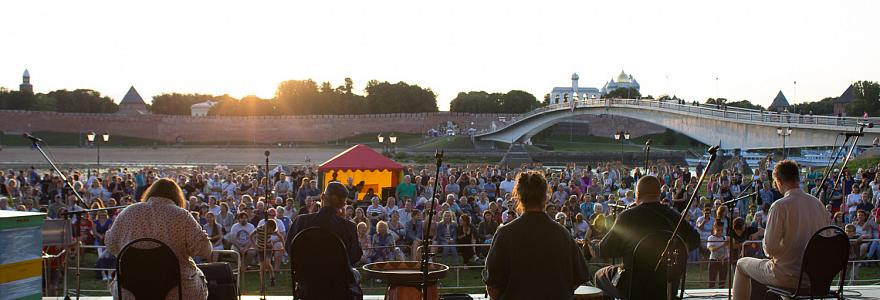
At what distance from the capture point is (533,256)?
446cm

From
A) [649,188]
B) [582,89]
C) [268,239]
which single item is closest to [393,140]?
[268,239]

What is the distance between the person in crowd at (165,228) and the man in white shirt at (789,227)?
13.0 ft

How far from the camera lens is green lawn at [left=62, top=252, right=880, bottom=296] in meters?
9.91

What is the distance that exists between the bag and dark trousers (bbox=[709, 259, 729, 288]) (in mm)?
6222

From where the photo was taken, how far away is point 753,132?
40.7 meters

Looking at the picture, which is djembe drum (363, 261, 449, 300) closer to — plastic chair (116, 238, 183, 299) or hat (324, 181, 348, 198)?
hat (324, 181, 348, 198)

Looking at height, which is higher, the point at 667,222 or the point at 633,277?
the point at 667,222

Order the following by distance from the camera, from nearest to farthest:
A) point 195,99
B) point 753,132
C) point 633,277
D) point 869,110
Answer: point 633,277
point 753,132
point 869,110
point 195,99

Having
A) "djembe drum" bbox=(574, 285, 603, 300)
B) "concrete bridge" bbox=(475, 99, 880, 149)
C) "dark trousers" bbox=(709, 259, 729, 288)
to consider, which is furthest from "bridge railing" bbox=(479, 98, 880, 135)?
"djembe drum" bbox=(574, 285, 603, 300)

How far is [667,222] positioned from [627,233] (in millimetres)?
285

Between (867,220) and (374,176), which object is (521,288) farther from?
(374,176)

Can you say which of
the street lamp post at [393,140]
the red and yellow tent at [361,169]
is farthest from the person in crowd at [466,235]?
the street lamp post at [393,140]

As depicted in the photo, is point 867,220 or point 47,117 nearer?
point 867,220

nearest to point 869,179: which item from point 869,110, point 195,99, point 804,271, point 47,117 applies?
point 804,271
